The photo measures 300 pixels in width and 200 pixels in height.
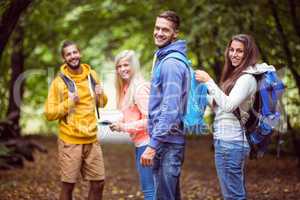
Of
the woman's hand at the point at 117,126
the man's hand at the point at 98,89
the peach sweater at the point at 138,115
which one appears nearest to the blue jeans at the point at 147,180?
the peach sweater at the point at 138,115

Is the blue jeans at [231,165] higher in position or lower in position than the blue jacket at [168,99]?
lower

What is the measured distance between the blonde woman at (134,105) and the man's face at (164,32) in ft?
2.87

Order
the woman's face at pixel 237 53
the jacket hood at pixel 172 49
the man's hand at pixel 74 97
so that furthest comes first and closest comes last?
the man's hand at pixel 74 97 → the woman's face at pixel 237 53 → the jacket hood at pixel 172 49

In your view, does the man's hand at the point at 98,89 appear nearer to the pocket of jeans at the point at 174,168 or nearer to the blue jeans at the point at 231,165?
the blue jeans at the point at 231,165

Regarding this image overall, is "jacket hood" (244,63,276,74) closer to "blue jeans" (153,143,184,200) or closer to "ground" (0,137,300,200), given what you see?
"blue jeans" (153,143,184,200)

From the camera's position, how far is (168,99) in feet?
15.0

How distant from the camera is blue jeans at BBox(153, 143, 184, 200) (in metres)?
4.65

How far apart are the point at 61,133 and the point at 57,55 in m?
13.2

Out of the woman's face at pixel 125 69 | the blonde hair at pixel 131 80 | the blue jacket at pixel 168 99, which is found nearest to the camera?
the blue jacket at pixel 168 99

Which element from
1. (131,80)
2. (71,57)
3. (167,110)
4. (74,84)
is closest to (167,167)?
(167,110)

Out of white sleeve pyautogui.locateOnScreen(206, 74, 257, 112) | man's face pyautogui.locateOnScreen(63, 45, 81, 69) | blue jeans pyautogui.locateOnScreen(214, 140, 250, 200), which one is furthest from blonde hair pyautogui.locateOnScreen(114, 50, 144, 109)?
blue jeans pyautogui.locateOnScreen(214, 140, 250, 200)

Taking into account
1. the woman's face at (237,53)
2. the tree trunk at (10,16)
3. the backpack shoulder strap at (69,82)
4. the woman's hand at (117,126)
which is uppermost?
the tree trunk at (10,16)

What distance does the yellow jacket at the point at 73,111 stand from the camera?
639cm

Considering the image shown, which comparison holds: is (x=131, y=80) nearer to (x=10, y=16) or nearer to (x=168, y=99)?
(x=168, y=99)
